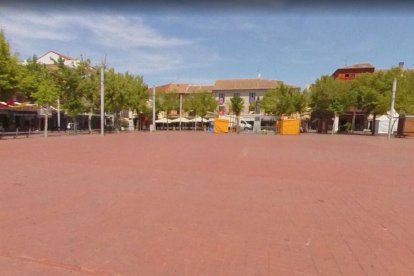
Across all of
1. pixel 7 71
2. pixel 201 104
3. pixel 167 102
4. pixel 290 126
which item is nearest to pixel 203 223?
pixel 7 71

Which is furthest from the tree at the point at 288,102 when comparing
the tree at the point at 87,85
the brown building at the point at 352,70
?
the tree at the point at 87,85

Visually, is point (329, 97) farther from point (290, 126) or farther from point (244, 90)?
point (244, 90)

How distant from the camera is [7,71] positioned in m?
21.0

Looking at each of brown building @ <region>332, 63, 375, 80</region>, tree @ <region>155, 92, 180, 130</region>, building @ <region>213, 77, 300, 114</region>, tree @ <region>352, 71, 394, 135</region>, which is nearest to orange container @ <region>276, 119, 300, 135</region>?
tree @ <region>352, 71, 394, 135</region>

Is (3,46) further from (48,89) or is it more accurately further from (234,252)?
(234,252)

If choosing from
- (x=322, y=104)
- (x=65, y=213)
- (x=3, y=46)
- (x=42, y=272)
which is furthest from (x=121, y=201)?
(x=322, y=104)

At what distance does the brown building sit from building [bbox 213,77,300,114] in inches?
500

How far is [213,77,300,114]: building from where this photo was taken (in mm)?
60969

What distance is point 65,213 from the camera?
16.8 feet

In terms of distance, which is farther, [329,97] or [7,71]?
[329,97]

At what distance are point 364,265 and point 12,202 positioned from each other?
5.86 metres

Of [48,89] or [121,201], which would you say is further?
[48,89]

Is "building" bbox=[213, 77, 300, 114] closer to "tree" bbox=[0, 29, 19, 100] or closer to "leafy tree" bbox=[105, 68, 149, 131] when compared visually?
"leafy tree" bbox=[105, 68, 149, 131]

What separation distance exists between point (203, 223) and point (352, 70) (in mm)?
63288
